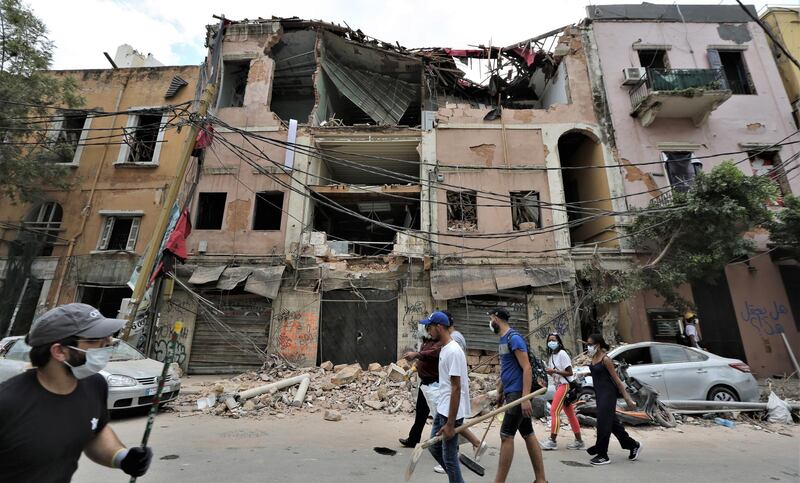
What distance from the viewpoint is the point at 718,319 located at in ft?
39.8

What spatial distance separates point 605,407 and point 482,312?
24.2 feet

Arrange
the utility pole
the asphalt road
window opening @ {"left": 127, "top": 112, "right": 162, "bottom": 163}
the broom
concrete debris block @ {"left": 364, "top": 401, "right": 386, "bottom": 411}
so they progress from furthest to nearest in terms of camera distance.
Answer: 1. window opening @ {"left": 127, "top": 112, "right": 162, "bottom": 163}
2. concrete debris block @ {"left": 364, "top": 401, "right": 386, "bottom": 411}
3. the utility pole
4. the asphalt road
5. the broom

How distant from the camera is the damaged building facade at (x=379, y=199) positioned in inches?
465

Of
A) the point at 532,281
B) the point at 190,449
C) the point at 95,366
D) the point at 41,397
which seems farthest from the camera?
the point at 532,281

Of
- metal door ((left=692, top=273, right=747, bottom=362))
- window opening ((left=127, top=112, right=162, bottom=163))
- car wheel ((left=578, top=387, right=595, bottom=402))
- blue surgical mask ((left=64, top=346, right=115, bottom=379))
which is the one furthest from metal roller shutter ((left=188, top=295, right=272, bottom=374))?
metal door ((left=692, top=273, right=747, bottom=362))

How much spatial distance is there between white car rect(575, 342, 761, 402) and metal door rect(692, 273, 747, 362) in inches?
203

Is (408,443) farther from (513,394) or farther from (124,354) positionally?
(124,354)

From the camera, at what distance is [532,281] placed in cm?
1169

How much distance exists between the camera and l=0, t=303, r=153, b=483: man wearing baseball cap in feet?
4.88

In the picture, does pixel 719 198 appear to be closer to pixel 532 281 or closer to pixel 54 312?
pixel 532 281

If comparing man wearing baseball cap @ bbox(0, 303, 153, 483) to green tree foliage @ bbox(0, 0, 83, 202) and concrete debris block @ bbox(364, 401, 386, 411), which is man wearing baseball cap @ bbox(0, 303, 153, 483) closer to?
concrete debris block @ bbox(364, 401, 386, 411)

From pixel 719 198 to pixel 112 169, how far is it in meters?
19.3

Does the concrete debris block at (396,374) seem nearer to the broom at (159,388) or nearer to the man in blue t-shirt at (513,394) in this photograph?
the man in blue t-shirt at (513,394)

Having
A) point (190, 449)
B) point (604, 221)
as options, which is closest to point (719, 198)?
point (604, 221)
